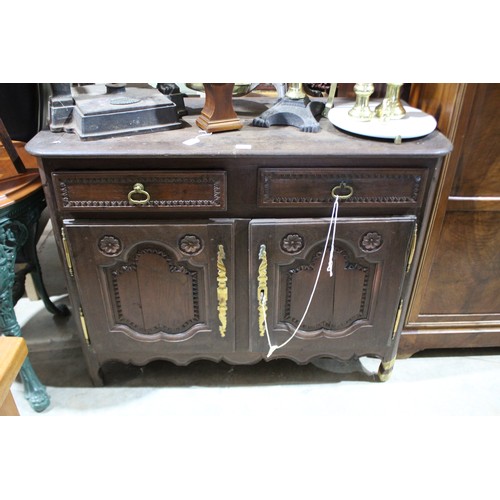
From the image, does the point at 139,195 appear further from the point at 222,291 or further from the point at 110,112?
the point at 222,291

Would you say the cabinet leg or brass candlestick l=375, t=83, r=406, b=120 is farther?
the cabinet leg

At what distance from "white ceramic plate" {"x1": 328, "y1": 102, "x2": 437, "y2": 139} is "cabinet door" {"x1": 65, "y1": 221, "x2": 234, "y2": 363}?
36 cm

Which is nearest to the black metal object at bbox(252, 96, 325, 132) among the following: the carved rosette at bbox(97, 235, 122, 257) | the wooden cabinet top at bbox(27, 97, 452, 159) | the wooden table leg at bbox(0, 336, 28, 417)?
the wooden cabinet top at bbox(27, 97, 452, 159)

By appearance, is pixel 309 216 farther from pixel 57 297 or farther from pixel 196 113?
pixel 57 297

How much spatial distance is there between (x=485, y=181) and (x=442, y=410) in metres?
0.66

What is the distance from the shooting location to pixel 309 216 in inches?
39.9

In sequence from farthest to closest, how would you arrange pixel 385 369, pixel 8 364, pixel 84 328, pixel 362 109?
pixel 385 369
pixel 84 328
pixel 362 109
pixel 8 364

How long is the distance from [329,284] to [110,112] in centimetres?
66

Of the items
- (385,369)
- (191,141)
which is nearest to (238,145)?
(191,141)

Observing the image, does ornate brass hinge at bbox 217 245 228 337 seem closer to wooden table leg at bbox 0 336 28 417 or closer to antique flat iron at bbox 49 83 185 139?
antique flat iron at bbox 49 83 185 139

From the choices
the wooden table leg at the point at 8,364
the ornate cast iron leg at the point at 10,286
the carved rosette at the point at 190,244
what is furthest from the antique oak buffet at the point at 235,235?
the wooden table leg at the point at 8,364

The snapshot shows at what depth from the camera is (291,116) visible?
40.9 inches

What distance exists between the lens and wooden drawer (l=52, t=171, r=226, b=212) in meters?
0.93

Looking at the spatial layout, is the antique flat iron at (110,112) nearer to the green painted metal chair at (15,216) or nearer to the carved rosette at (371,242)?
the green painted metal chair at (15,216)
